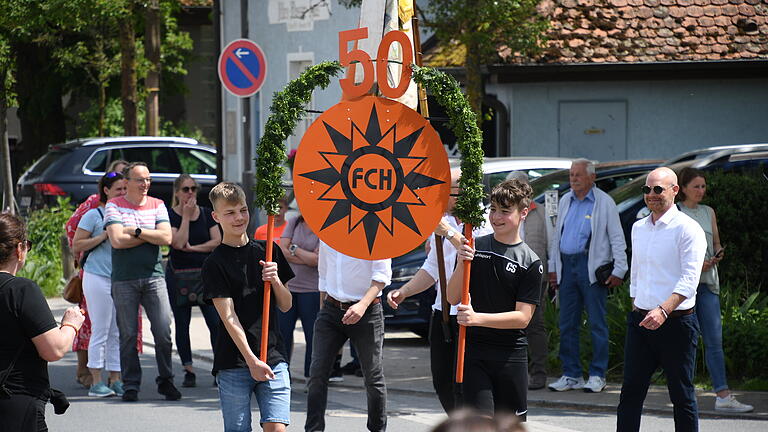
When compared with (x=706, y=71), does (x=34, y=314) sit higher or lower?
lower

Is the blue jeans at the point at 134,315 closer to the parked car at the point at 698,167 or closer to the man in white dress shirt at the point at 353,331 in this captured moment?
the man in white dress shirt at the point at 353,331

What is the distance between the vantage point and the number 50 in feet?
20.0

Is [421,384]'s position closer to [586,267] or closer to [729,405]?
[586,267]

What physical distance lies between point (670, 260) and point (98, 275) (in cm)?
475

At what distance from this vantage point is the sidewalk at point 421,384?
8727 millimetres

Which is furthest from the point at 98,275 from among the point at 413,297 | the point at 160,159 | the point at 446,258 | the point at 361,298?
the point at 160,159

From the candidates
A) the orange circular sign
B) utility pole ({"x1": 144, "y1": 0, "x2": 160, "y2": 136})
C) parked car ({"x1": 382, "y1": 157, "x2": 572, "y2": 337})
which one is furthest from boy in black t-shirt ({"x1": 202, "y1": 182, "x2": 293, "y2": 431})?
utility pole ({"x1": 144, "y1": 0, "x2": 160, "y2": 136})

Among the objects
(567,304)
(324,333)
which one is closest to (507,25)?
(567,304)

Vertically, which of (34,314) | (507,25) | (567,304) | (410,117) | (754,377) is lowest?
(754,377)

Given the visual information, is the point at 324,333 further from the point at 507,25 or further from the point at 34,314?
the point at 507,25

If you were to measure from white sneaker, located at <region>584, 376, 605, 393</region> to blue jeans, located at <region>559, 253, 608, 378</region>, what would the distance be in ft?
0.16

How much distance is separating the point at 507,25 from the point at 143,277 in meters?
8.69

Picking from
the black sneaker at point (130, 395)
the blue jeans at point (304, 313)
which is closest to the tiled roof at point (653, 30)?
the blue jeans at point (304, 313)

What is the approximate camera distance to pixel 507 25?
53.2 ft
